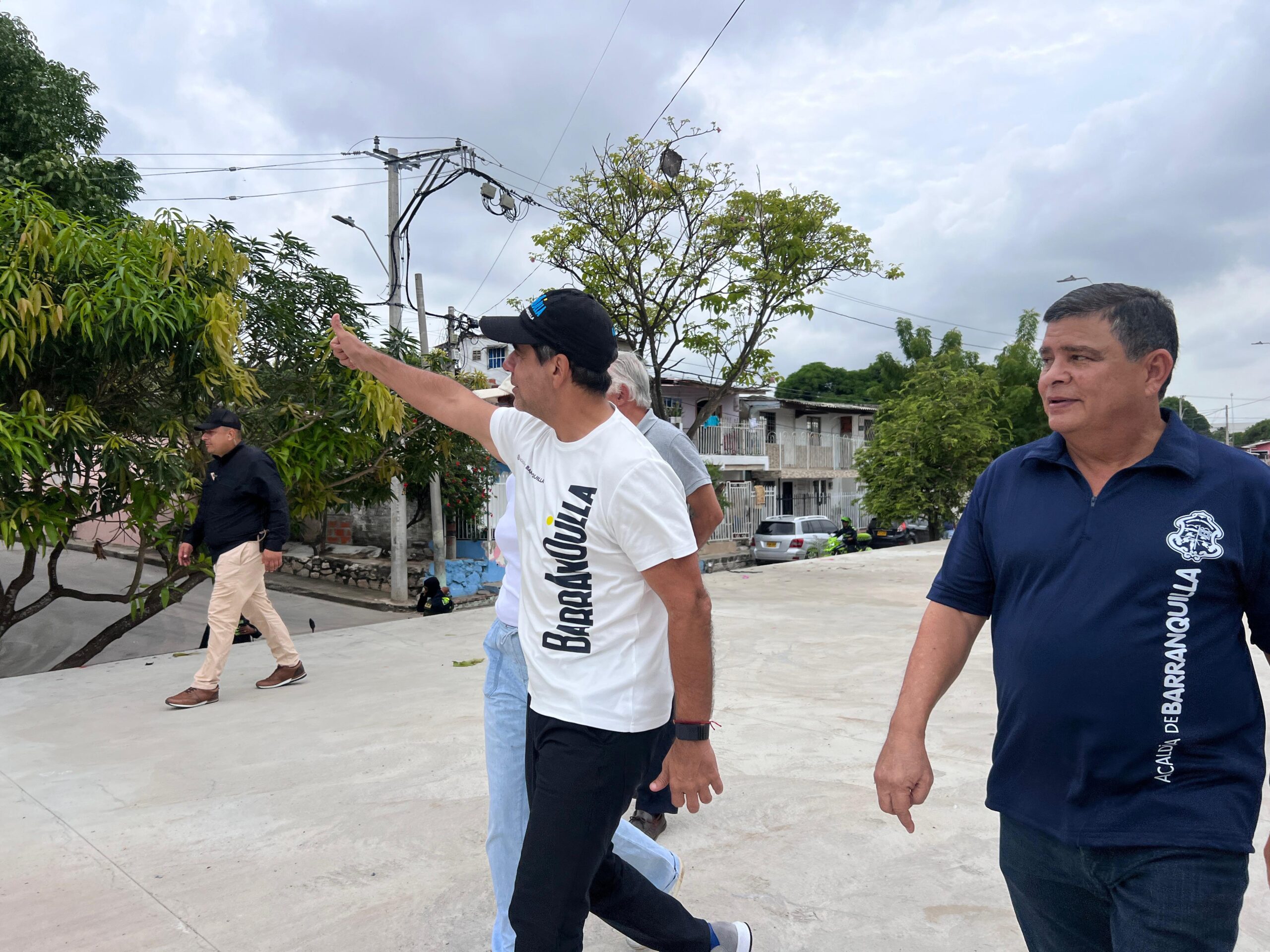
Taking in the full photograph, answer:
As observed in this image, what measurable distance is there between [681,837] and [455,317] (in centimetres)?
1294

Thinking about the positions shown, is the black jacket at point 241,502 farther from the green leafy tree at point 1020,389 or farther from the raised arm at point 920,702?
the green leafy tree at point 1020,389

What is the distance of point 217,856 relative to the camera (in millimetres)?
3119

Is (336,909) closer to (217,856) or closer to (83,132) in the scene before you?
(217,856)

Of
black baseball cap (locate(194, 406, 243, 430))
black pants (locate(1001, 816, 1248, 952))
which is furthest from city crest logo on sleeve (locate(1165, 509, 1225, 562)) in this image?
black baseball cap (locate(194, 406, 243, 430))

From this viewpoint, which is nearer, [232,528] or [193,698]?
[193,698]

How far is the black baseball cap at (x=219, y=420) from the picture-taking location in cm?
516

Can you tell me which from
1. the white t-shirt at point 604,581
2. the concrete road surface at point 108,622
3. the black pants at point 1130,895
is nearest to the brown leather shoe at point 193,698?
the concrete road surface at point 108,622

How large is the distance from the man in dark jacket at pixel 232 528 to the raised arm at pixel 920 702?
14.2 feet

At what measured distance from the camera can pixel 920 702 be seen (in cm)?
174

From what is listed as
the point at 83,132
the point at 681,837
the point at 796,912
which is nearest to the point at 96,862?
the point at 681,837

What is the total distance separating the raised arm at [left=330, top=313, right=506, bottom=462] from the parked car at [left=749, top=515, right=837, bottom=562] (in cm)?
1979

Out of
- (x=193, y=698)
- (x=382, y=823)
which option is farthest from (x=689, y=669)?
(x=193, y=698)

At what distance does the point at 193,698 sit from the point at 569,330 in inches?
171

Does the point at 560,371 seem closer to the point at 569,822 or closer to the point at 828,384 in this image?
the point at 569,822
